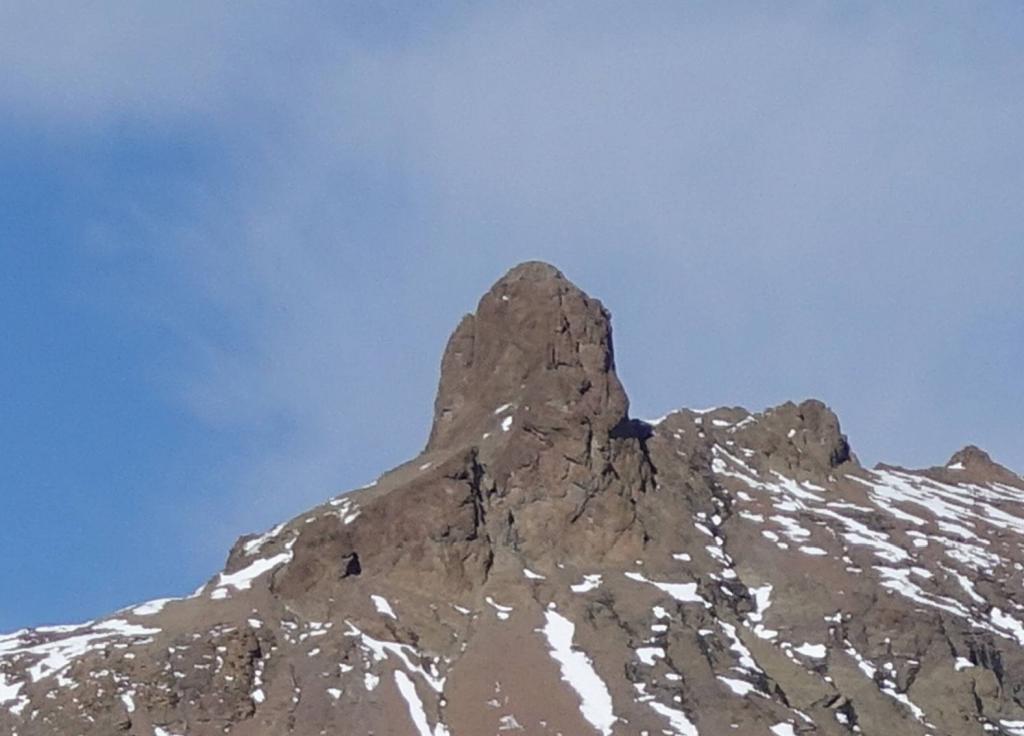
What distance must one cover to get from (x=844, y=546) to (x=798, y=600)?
958cm

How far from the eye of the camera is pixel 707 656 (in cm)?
16388

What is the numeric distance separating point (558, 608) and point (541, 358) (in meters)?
31.4

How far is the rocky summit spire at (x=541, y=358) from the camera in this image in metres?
188

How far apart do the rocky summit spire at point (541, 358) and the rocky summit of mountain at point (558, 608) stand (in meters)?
0.21

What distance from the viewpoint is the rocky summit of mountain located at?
157 metres

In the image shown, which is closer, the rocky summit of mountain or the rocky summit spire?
the rocky summit of mountain

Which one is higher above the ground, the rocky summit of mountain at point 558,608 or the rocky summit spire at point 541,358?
the rocky summit spire at point 541,358

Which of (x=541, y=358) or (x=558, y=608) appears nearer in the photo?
(x=558, y=608)

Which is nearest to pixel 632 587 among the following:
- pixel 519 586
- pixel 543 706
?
pixel 519 586

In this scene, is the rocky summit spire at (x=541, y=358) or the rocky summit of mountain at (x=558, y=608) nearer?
the rocky summit of mountain at (x=558, y=608)

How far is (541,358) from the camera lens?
19362cm

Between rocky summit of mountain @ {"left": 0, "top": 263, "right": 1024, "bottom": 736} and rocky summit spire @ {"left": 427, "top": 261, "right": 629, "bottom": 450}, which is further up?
rocky summit spire @ {"left": 427, "top": 261, "right": 629, "bottom": 450}

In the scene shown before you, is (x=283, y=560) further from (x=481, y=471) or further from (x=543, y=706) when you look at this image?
(x=543, y=706)

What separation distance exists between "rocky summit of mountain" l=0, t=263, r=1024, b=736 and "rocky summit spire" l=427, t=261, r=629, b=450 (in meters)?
0.21
